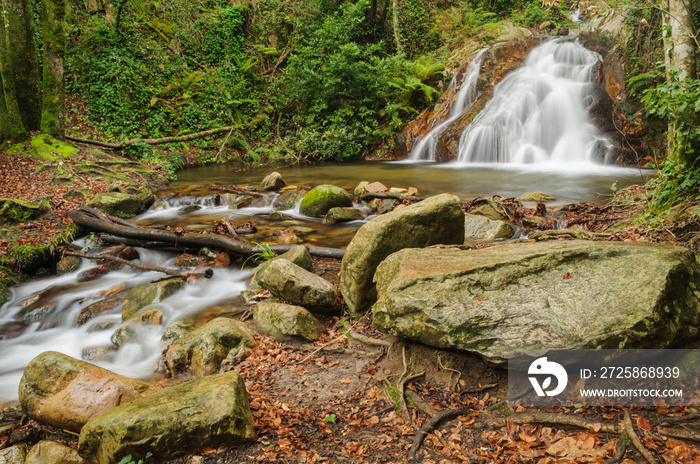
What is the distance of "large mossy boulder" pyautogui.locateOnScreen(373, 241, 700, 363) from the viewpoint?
289cm

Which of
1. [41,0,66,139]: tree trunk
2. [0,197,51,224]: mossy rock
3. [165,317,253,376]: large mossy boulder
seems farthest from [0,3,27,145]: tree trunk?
[165,317,253,376]: large mossy boulder

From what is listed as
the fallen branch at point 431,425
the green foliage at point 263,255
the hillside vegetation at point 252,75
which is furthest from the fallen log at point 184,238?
the hillside vegetation at point 252,75

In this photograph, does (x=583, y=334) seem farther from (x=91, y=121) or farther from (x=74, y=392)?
(x=91, y=121)

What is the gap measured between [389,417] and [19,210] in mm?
8359

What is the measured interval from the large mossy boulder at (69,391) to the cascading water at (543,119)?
1392cm

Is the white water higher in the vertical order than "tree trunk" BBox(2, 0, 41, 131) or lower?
lower

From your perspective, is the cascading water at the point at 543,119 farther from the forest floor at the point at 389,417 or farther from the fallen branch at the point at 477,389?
the fallen branch at the point at 477,389

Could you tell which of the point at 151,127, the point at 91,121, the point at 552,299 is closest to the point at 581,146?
the point at 552,299

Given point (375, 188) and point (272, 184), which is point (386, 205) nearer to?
point (375, 188)

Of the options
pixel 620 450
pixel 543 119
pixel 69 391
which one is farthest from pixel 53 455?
pixel 543 119

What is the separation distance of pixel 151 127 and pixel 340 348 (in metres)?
15.6

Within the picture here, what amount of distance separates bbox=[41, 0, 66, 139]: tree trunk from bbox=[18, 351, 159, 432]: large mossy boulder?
10.5 m

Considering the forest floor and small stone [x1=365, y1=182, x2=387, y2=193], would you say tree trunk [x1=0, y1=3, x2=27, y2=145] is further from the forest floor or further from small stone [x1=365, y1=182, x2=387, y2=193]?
the forest floor

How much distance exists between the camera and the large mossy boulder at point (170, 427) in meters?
2.83
